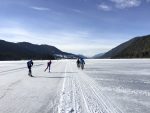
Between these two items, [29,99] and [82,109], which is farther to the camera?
[29,99]

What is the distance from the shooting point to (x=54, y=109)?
8.41m

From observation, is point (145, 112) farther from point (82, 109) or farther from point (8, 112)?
point (8, 112)

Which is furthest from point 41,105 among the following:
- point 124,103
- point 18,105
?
point 124,103

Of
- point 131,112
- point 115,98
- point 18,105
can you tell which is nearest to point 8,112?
point 18,105

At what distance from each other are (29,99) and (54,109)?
7.84 ft

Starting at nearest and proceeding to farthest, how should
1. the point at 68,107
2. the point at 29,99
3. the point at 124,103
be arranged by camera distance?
the point at 68,107, the point at 124,103, the point at 29,99

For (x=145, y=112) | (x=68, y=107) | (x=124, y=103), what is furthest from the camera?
(x=124, y=103)

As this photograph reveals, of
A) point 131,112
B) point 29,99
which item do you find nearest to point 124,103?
point 131,112

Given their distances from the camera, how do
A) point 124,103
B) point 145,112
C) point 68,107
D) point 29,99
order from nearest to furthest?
point 145,112 < point 68,107 < point 124,103 < point 29,99

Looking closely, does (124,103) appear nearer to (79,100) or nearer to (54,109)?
(79,100)

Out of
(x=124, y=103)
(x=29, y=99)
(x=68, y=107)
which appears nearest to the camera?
(x=68, y=107)

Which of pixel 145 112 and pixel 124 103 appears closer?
pixel 145 112

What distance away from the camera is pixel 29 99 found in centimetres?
1054

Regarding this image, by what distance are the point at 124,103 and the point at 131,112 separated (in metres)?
1.56
